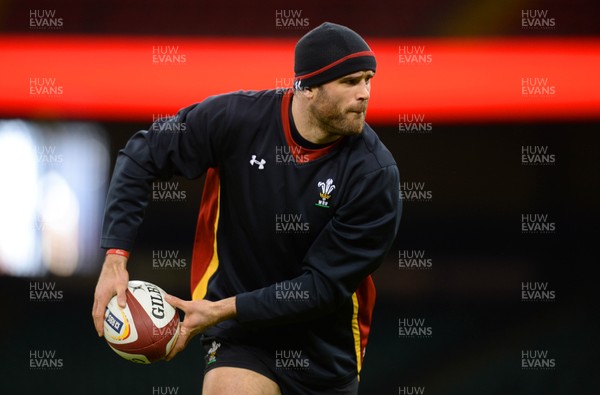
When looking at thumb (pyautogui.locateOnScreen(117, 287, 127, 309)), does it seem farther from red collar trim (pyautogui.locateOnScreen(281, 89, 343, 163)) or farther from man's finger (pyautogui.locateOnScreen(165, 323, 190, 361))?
red collar trim (pyautogui.locateOnScreen(281, 89, 343, 163))

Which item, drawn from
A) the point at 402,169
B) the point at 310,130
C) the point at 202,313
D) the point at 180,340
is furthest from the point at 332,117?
the point at 402,169

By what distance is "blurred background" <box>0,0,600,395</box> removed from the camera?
405 cm

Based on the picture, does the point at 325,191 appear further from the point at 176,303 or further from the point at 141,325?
the point at 141,325

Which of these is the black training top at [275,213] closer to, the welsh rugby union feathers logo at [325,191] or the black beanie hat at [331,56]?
the welsh rugby union feathers logo at [325,191]

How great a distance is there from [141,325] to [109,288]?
0.44 ft

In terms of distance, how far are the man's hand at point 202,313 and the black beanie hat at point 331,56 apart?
0.67 metres

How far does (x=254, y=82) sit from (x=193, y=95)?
0.98 ft

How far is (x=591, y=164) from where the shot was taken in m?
4.08

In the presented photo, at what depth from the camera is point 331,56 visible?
7.96 feet

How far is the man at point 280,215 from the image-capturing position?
244 cm

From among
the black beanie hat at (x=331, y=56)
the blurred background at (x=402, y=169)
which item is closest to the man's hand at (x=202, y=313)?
the black beanie hat at (x=331, y=56)

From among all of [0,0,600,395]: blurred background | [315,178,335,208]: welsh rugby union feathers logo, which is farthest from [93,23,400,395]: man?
[0,0,600,395]: blurred background

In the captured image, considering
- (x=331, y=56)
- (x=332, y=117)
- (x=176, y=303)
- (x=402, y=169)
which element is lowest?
(x=176, y=303)

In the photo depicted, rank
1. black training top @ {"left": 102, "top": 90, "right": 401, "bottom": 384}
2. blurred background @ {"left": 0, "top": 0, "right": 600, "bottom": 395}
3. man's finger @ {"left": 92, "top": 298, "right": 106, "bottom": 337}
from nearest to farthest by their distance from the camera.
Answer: man's finger @ {"left": 92, "top": 298, "right": 106, "bottom": 337} → black training top @ {"left": 102, "top": 90, "right": 401, "bottom": 384} → blurred background @ {"left": 0, "top": 0, "right": 600, "bottom": 395}
